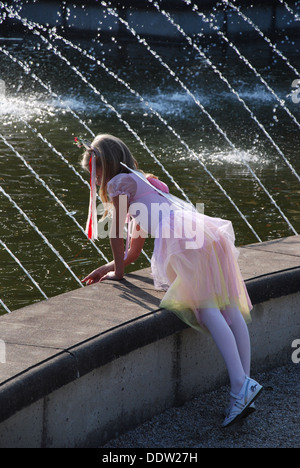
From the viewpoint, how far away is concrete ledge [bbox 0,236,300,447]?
325 cm

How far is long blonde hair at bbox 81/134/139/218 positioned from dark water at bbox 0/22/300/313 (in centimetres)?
187

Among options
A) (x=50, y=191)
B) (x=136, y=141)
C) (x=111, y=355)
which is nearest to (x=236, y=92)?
(x=136, y=141)

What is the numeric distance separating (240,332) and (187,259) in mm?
460

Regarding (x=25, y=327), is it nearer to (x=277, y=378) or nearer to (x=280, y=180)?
(x=277, y=378)

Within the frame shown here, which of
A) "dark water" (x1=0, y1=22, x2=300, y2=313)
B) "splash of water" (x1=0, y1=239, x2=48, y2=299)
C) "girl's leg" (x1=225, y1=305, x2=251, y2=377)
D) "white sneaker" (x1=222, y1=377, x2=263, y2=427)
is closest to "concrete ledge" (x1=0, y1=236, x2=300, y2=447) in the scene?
"girl's leg" (x1=225, y1=305, x2=251, y2=377)

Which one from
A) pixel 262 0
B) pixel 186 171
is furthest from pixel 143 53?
pixel 186 171

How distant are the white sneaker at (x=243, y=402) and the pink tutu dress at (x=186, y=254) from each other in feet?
1.22

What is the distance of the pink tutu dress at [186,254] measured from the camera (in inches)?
157

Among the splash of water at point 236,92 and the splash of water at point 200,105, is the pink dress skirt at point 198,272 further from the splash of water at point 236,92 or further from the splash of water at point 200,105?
the splash of water at point 236,92

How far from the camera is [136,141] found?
1191cm

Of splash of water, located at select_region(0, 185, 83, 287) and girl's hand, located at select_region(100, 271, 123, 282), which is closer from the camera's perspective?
girl's hand, located at select_region(100, 271, 123, 282)

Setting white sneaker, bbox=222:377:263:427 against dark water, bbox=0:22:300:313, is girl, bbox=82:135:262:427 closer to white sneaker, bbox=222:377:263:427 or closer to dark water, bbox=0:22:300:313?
white sneaker, bbox=222:377:263:427

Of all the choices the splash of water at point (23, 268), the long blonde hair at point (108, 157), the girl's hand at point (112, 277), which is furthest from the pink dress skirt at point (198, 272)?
the splash of water at point (23, 268)

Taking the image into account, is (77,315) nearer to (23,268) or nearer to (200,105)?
(23,268)
